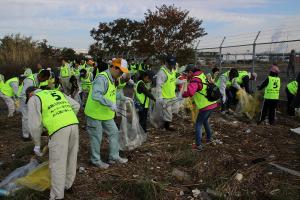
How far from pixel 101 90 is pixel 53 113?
1.26 m

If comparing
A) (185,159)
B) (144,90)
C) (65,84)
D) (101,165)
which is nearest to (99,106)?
(101,165)

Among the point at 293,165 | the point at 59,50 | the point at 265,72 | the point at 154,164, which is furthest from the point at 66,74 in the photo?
the point at 59,50

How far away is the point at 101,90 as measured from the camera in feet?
19.1

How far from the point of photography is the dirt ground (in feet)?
17.2

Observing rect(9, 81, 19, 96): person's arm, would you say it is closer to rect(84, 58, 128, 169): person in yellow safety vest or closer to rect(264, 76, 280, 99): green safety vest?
rect(84, 58, 128, 169): person in yellow safety vest

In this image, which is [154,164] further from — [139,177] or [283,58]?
[283,58]

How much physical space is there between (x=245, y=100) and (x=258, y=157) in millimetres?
4206

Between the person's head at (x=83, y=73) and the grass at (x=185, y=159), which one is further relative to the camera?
the person's head at (x=83, y=73)

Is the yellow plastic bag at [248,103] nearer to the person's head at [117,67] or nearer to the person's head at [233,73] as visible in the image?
the person's head at [233,73]

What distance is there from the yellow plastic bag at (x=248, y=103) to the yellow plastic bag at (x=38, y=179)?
23.1 feet

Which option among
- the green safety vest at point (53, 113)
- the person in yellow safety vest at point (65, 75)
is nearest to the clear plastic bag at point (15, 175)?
the green safety vest at point (53, 113)

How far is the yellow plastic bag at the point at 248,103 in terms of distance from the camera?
10922 mm

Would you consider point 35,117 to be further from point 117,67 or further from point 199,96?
point 199,96

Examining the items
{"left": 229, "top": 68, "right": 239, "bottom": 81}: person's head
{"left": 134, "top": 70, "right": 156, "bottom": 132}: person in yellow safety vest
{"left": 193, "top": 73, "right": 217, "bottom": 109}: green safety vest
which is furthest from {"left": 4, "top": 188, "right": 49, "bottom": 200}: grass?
{"left": 229, "top": 68, "right": 239, "bottom": 81}: person's head
